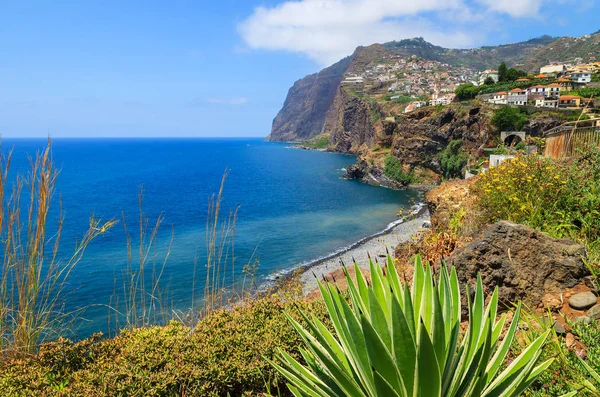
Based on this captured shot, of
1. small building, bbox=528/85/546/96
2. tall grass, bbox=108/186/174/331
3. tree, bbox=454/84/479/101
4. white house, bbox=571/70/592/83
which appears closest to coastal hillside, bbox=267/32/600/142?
tree, bbox=454/84/479/101

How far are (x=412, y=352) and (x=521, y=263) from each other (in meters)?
2.49

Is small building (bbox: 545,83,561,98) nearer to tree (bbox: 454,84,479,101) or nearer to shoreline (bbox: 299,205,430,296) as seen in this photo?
tree (bbox: 454,84,479,101)

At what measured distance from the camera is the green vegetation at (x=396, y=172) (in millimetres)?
48531

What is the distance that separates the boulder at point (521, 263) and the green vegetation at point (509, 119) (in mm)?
39420

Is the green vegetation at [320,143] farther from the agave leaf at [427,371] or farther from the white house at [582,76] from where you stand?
the agave leaf at [427,371]

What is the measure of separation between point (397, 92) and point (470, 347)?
97.2 meters

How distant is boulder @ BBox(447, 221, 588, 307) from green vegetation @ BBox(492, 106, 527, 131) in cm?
3942

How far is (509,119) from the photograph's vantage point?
122 ft

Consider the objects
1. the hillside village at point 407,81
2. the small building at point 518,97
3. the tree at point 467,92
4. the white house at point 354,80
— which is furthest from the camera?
the white house at point 354,80

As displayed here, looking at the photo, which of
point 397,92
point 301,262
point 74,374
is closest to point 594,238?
point 74,374

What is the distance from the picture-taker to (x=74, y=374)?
2.60m

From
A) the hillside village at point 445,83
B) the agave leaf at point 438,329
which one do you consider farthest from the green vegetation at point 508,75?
the agave leaf at point 438,329

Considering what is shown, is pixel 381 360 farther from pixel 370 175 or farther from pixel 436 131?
pixel 370 175

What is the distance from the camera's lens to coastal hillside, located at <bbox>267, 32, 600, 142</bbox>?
274 ft
